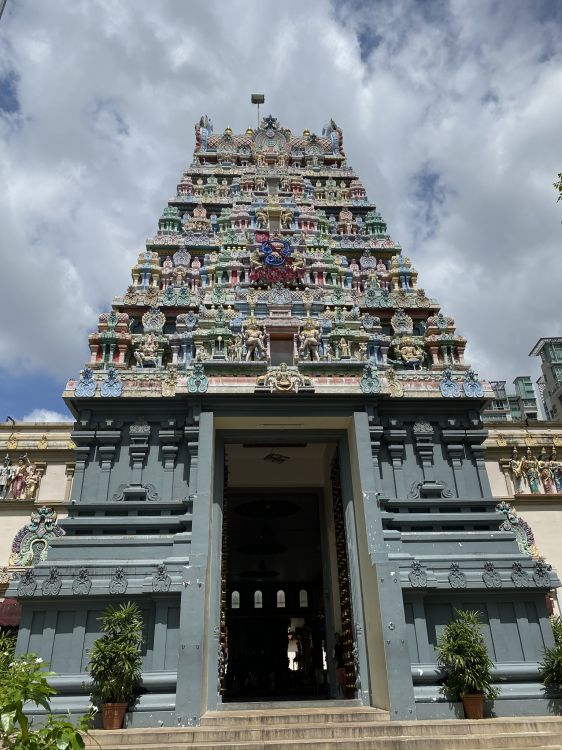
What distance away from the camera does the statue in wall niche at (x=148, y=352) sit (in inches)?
640

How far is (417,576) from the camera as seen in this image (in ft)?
39.1

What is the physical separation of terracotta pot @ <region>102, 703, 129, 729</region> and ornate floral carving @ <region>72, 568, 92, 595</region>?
2.16 metres

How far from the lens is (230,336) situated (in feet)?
51.6

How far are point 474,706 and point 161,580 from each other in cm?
655

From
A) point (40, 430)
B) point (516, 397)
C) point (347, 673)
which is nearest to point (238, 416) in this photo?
point (347, 673)

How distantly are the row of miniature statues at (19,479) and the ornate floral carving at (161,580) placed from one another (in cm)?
840

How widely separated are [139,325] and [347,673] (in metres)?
11.6

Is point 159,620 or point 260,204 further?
point 260,204

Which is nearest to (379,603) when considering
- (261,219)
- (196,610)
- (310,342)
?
(196,610)

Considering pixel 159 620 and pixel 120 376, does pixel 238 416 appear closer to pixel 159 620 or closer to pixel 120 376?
pixel 120 376

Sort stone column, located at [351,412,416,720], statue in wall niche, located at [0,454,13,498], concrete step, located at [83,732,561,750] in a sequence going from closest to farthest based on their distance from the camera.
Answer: concrete step, located at [83,732,561,750] < stone column, located at [351,412,416,720] < statue in wall niche, located at [0,454,13,498]

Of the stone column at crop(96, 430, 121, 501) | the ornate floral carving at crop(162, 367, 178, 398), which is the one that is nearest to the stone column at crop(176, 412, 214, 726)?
the ornate floral carving at crop(162, 367, 178, 398)

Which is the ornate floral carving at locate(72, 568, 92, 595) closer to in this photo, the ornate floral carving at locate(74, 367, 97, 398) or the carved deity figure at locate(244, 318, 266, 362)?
the ornate floral carving at locate(74, 367, 97, 398)

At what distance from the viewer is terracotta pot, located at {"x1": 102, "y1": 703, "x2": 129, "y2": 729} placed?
10.3 m
